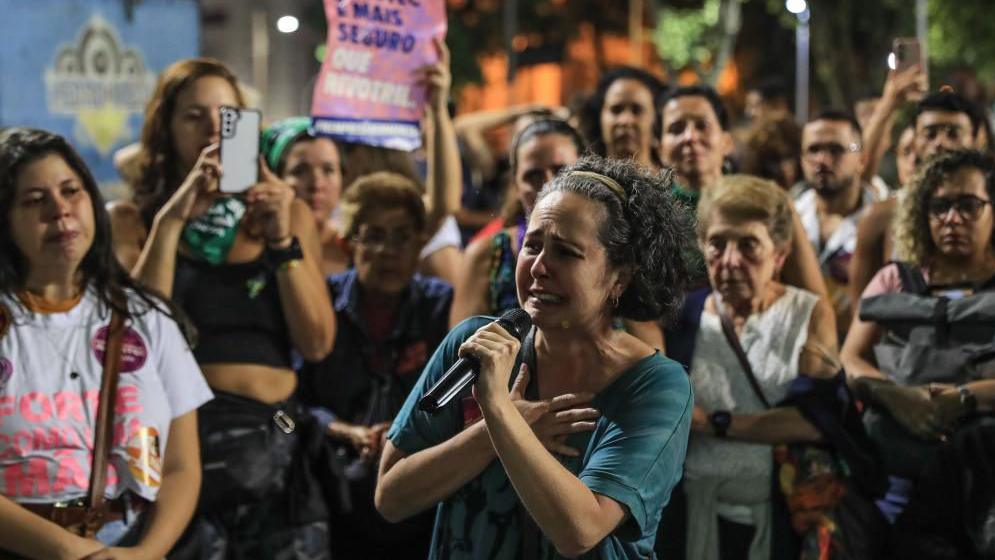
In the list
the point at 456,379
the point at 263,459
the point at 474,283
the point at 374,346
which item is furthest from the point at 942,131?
the point at 456,379

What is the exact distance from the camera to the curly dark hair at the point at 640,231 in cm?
316

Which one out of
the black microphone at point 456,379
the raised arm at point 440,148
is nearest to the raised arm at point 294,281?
the raised arm at point 440,148

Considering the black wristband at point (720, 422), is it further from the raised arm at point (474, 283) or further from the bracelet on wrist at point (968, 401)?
the raised arm at point (474, 283)

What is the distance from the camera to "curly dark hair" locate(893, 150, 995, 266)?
16.7ft

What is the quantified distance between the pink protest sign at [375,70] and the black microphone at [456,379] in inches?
115

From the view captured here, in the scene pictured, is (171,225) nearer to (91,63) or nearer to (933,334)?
(91,63)

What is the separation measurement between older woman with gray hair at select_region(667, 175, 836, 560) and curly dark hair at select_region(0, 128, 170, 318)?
5.90 feet

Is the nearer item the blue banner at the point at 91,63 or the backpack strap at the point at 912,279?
the backpack strap at the point at 912,279

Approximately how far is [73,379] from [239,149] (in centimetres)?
109

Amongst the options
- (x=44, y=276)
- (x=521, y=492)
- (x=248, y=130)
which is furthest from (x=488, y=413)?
(x=248, y=130)

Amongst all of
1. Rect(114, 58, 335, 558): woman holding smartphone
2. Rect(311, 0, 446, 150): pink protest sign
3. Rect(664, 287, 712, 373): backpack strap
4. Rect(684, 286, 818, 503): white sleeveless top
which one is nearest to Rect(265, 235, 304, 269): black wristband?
Rect(114, 58, 335, 558): woman holding smartphone

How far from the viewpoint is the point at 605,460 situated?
2982 mm

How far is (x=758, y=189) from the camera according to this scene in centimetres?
489

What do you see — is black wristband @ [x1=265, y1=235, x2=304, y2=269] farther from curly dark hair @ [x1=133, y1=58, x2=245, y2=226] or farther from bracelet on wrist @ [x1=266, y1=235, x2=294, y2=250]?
curly dark hair @ [x1=133, y1=58, x2=245, y2=226]
